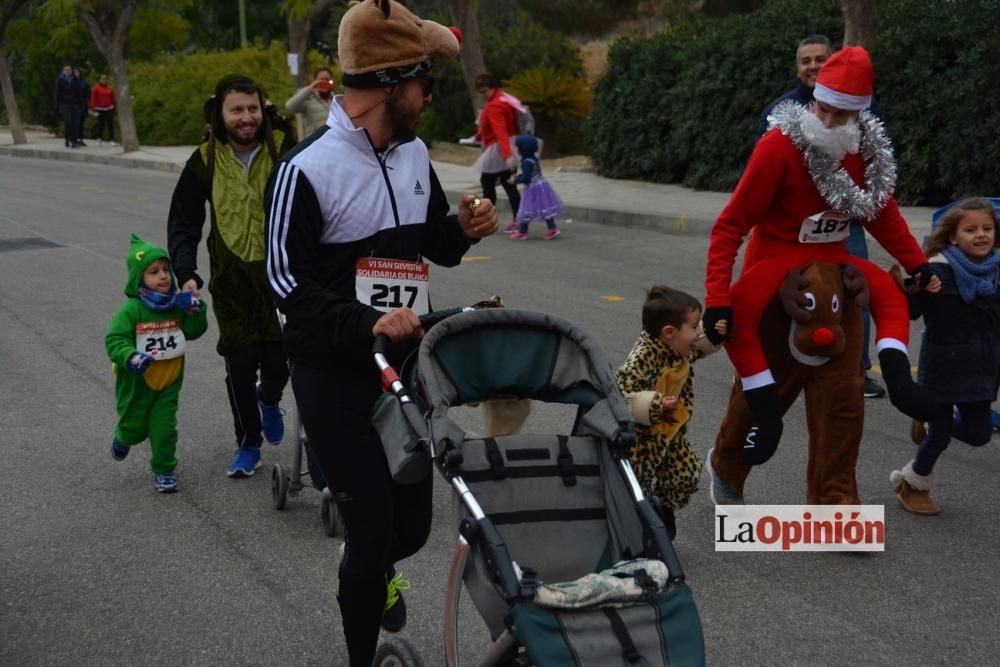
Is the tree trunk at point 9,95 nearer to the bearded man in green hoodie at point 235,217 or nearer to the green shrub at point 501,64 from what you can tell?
the green shrub at point 501,64

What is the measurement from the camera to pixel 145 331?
19.5 ft

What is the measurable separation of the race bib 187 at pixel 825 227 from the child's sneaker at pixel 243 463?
113 inches

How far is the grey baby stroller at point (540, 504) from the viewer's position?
114 inches

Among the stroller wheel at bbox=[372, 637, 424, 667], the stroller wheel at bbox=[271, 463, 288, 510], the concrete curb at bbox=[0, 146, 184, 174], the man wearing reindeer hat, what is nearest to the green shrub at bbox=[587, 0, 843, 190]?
the concrete curb at bbox=[0, 146, 184, 174]

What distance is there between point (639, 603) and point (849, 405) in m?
2.42

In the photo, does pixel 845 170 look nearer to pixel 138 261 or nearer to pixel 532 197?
pixel 138 261

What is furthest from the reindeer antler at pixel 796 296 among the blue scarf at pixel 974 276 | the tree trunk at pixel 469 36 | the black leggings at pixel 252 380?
the tree trunk at pixel 469 36

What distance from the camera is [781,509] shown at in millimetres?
5414

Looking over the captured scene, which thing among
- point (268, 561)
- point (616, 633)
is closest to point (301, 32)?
point (268, 561)

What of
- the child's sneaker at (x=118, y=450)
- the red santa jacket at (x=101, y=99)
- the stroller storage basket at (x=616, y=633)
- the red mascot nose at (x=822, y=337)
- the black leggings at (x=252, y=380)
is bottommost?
the red santa jacket at (x=101, y=99)

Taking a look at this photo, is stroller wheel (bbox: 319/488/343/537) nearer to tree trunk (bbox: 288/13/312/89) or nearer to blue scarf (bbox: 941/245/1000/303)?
blue scarf (bbox: 941/245/1000/303)

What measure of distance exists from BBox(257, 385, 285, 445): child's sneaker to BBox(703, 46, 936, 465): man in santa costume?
7.80 feet

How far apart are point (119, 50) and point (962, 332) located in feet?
97.3

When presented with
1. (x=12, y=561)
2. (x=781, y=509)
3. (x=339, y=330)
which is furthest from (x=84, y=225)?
(x=339, y=330)
